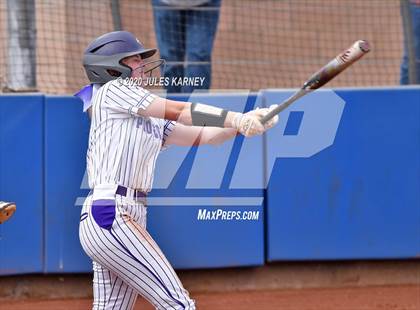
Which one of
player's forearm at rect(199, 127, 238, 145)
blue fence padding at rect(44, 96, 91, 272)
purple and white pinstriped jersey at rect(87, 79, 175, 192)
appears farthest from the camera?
blue fence padding at rect(44, 96, 91, 272)

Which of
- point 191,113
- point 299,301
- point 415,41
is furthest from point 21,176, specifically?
point 415,41

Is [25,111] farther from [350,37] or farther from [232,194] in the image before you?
[350,37]

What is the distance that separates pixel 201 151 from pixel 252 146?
0.37 metres

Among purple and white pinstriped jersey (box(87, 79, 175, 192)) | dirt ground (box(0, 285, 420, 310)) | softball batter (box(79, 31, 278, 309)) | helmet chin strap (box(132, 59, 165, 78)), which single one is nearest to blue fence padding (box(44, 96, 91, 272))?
dirt ground (box(0, 285, 420, 310))

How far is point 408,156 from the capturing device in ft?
22.3

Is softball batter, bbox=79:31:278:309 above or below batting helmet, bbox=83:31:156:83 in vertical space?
below

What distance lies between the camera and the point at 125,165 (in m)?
4.38

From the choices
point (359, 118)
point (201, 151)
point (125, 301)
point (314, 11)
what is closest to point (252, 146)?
point (201, 151)

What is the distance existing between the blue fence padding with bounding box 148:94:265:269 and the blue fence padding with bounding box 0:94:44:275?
0.82 metres

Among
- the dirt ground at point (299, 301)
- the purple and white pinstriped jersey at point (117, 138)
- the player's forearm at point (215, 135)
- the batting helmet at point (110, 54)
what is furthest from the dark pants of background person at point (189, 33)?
the purple and white pinstriped jersey at point (117, 138)

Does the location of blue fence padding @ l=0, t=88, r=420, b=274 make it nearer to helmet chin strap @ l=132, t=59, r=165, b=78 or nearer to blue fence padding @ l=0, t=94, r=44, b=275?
blue fence padding @ l=0, t=94, r=44, b=275

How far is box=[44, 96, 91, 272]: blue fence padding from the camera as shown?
652 cm

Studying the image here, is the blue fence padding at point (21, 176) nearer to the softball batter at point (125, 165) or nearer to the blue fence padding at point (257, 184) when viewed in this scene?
the blue fence padding at point (257, 184)

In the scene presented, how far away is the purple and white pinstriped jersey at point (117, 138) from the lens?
14.2ft
